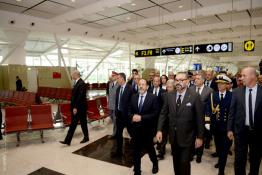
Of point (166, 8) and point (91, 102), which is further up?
point (166, 8)

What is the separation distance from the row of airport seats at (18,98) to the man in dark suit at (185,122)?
6.97 metres

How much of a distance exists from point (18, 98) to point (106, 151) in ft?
23.3

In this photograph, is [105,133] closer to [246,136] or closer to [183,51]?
[246,136]

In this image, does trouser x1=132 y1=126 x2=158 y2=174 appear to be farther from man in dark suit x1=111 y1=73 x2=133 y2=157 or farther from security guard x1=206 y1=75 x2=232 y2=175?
security guard x1=206 y1=75 x2=232 y2=175

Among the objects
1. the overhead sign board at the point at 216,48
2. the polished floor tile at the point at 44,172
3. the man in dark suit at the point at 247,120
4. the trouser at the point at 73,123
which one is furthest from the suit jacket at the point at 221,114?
the overhead sign board at the point at 216,48

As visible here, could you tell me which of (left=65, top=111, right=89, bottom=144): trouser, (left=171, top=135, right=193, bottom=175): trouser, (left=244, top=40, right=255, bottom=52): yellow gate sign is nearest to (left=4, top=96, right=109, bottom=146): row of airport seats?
(left=65, top=111, right=89, bottom=144): trouser

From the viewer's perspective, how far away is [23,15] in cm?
880

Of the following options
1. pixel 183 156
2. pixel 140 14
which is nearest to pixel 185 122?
pixel 183 156

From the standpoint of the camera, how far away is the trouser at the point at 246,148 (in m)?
2.81

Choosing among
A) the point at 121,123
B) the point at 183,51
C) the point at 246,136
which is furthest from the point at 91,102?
the point at 183,51

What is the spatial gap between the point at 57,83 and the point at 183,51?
10.6 metres

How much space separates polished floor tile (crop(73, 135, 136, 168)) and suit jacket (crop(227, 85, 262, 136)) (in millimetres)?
2071

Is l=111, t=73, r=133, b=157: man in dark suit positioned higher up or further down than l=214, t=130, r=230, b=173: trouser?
higher up

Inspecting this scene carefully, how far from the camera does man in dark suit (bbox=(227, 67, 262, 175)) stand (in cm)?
271
